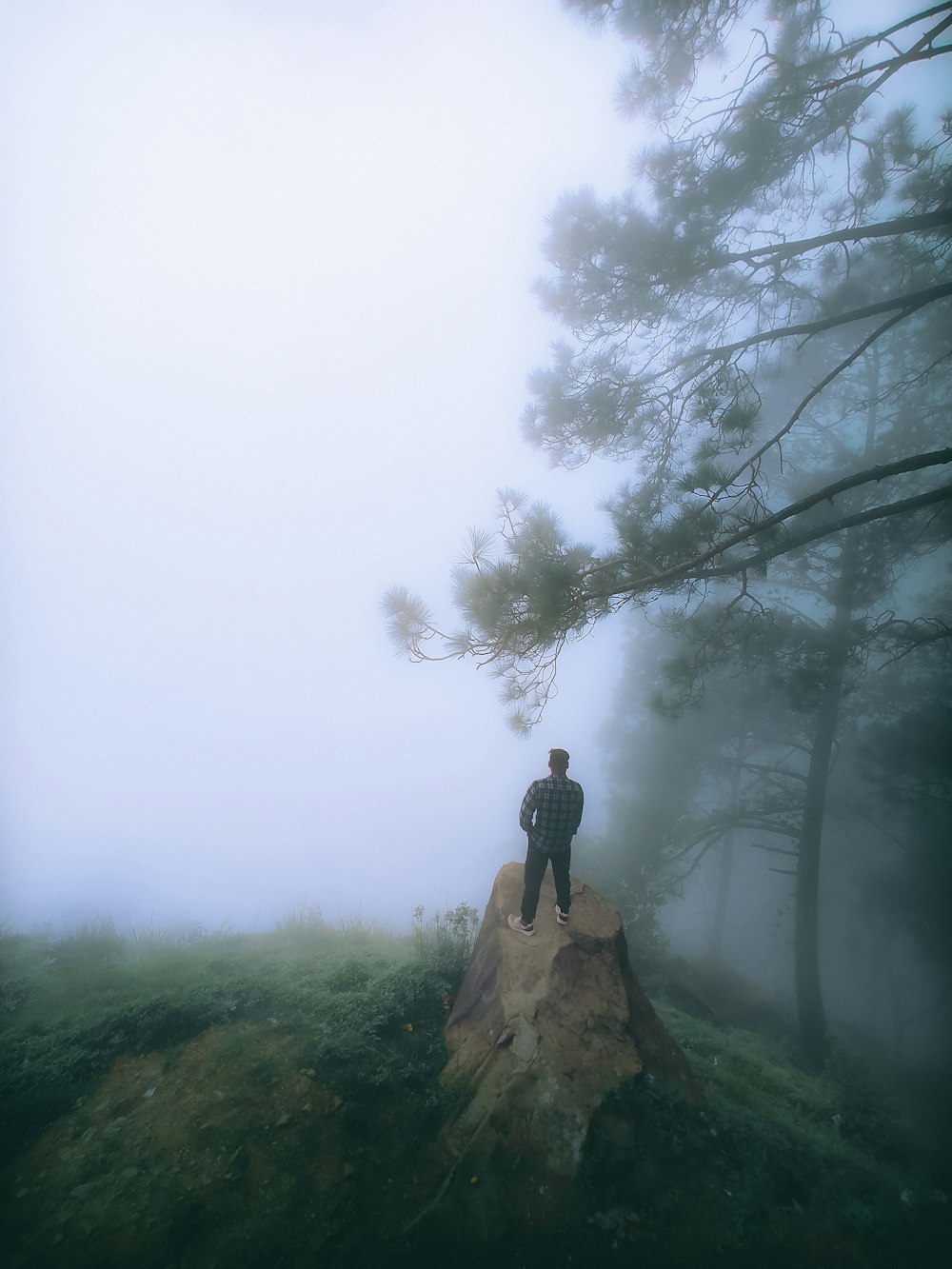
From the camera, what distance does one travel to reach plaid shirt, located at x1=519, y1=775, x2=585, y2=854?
5371 mm

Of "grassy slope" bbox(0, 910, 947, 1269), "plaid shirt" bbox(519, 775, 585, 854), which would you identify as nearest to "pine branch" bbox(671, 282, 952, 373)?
"plaid shirt" bbox(519, 775, 585, 854)

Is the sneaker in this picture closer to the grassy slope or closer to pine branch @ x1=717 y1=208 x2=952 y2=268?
the grassy slope

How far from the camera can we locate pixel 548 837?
536 cm

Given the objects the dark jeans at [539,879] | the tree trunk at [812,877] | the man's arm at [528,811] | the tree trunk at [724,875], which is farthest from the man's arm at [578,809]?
the tree trunk at [724,875]

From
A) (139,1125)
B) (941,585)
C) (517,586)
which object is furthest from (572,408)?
(941,585)

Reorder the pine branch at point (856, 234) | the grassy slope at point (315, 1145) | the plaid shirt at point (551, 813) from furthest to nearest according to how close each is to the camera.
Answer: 1. the plaid shirt at point (551, 813)
2. the pine branch at point (856, 234)
3. the grassy slope at point (315, 1145)

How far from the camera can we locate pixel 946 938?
10062 mm

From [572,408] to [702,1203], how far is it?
8453mm

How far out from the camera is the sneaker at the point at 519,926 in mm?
5246

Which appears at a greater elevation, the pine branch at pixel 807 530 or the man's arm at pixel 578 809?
the pine branch at pixel 807 530

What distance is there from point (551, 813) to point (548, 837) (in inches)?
10.9

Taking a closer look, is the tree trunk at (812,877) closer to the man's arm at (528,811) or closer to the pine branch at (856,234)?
the pine branch at (856,234)

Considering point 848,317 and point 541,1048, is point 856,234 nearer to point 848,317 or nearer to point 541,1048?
point 848,317

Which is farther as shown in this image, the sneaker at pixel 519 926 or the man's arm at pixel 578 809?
the man's arm at pixel 578 809
